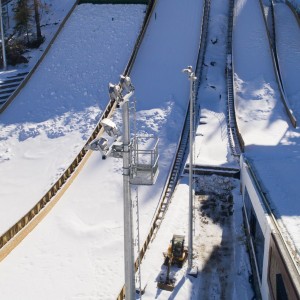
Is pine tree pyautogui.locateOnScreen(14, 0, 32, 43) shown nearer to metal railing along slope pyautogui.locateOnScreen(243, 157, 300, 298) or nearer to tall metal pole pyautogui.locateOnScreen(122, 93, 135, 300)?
metal railing along slope pyautogui.locateOnScreen(243, 157, 300, 298)

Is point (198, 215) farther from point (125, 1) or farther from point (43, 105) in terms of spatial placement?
point (125, 1)

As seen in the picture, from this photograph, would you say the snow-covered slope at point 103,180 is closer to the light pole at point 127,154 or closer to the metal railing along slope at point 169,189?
the metal railing along slope at point 169,189

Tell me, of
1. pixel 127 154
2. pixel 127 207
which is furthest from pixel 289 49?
pixel 127 207

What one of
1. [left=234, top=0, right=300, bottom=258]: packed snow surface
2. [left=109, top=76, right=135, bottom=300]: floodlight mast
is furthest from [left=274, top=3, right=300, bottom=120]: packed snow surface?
[left=109, top=76, right=135, bottom=300]: floodlight mast

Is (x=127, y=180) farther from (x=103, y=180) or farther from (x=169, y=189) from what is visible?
(x=103, y=180)

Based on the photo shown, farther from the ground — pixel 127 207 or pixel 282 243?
pixel 127 207

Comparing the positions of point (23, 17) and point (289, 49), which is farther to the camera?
point (23, 17)

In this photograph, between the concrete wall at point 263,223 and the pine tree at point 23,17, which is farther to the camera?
the pine tree at point 23,17

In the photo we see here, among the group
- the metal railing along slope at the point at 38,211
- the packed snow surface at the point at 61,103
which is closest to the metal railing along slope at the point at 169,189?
the metal railing along slope at the point at 38,211
